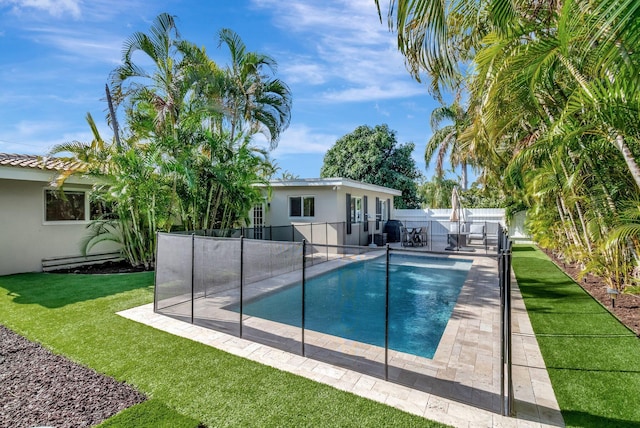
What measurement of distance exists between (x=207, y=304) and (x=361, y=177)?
22.9 meters

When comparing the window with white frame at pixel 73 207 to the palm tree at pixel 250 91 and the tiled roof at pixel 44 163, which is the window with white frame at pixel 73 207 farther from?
the palm tree at pixel 250 91

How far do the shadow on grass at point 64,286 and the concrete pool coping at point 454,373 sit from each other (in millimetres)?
1982

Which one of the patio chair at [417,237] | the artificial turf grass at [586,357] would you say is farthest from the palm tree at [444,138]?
the artificial turf grass at [586,357]

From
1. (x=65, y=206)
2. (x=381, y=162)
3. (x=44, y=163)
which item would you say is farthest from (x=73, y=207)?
(x=381, y=162)

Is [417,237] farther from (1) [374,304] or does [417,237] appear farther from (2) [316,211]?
(1) [374,304]

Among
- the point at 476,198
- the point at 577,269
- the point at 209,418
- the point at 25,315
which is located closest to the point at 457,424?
the point at 209,418

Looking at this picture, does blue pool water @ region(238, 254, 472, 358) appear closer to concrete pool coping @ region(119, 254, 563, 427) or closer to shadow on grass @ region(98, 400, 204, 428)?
concrete pool coping @ region(119, 254, 563, 427)

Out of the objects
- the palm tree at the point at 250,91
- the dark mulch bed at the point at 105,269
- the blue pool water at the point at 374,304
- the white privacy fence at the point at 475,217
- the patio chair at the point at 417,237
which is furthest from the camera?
the white privacy fence at the point at 475,217

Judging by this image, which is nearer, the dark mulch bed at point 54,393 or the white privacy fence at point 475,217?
the dark mulch bed at point 54,393

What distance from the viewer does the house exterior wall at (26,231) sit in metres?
8.66

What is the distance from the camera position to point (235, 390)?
10.6ft

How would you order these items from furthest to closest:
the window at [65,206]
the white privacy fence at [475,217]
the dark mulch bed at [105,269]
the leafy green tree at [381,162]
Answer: the leafy green tree at [381,162]
the white privacy fence at [475,217]
the window at [65,206]
the dark mulch bed at [105,269]

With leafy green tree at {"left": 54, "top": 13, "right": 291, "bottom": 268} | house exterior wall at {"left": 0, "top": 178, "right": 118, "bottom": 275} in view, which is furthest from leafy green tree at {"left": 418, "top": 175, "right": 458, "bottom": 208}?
house exterior wall at {"left": 0, "top": 178, "right": 118, "bottom": 275}

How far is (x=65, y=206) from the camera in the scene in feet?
32.3
